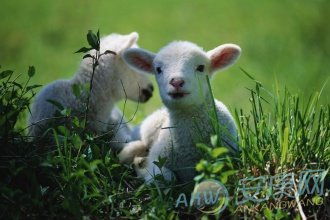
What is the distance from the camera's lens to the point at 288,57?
1058 cm

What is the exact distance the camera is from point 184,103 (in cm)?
427

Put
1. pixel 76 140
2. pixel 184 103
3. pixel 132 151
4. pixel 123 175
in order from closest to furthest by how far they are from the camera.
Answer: pixel 76 140 < pixel 123 175 < pixel 184 103 < pixel 132 151

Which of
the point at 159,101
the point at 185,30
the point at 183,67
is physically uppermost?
the point at 185,30

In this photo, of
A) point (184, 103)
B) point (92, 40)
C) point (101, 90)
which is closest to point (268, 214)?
point (184, 103)

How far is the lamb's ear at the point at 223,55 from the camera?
4.61 m

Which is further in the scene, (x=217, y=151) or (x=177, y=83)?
(x=177, y=83)

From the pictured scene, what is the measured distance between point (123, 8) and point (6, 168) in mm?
10567

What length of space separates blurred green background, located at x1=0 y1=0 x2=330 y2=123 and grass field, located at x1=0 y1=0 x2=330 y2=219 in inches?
1.1

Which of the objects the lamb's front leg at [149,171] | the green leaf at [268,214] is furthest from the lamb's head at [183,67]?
the green leaf at [268,214]

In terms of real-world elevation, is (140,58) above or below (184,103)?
above

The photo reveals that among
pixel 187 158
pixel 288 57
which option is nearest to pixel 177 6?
pixel 288 57

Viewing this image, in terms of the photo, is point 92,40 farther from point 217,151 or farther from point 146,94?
point 146,94

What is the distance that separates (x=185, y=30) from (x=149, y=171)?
27.4ft

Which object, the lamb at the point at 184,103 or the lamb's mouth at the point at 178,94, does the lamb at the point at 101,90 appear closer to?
the lamb at the point at 184,103
